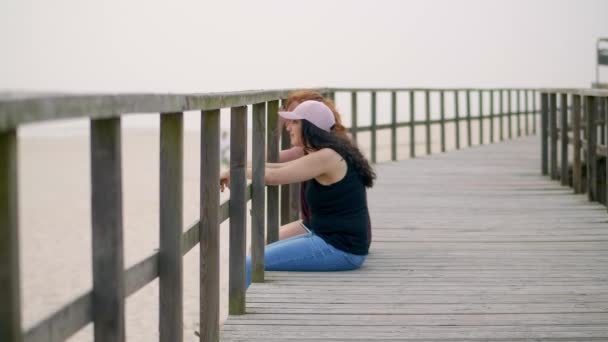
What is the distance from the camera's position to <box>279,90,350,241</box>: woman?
620cm

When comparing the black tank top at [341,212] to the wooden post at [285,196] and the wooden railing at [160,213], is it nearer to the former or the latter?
the wooden railing at [160,213]

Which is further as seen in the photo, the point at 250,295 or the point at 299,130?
the point at 299,130

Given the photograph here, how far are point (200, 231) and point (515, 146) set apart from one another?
16.9 meters

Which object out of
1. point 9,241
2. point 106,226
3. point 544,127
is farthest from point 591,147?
point 9,241

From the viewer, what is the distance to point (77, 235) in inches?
1219

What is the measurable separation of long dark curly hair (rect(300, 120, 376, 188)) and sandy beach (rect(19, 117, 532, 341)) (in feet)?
4.72

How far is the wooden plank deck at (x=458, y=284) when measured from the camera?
15.5 ft

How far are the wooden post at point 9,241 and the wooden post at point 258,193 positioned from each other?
3.29m

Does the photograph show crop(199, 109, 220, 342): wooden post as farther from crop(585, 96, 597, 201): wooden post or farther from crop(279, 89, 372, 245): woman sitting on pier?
crop(585, 96, 597, 201): wooden post

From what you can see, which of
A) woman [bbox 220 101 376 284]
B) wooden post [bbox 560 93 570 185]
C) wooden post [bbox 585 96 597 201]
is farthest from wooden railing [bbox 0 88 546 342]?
wooden post [bbox 560 93 570 185]

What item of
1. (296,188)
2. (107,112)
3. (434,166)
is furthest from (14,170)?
(434,166)

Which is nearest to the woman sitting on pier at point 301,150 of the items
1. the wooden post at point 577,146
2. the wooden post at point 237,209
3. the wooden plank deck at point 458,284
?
the wooden plank deck at point 458,284

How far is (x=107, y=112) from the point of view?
271 centimetres

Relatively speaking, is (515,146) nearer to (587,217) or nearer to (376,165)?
(376,165)
